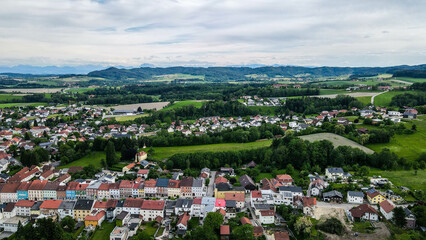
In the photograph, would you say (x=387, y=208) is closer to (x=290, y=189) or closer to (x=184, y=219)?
(x=290, y=189)

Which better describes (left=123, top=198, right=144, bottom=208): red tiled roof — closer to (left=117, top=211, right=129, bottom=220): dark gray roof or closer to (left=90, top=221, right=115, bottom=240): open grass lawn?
(left=117, top=211, right=129, bottom=220): dark gray roof

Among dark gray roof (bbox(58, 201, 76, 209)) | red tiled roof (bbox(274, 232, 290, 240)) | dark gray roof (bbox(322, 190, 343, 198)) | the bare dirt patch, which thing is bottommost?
red tiled roof (bbox(274, 232, 290, 240))

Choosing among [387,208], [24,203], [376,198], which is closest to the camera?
[387,208]

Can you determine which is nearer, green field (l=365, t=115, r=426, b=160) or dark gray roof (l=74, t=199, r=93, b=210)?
dark gray roof (l=74, t=199, r=93, b=210)

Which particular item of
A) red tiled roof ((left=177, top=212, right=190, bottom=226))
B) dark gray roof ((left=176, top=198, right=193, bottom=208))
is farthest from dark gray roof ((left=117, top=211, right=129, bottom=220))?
red tiled roof ((left=177, top=212, right=190, bottom=226))

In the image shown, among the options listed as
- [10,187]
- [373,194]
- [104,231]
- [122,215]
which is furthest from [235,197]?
[10,187]

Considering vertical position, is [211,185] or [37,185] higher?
[37,185]
